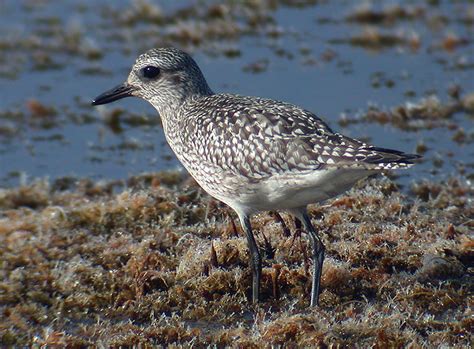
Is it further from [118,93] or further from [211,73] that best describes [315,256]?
[211,73]

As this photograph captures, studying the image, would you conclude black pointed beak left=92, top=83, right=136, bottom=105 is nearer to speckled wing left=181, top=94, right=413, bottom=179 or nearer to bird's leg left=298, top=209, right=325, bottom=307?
speckled wing left=181, top=94, right=413, bottom=179

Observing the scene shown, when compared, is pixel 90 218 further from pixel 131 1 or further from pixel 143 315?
pixel 131 1

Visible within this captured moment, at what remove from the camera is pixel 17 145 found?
1298cm

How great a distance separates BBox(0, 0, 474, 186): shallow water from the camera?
12.3 meters

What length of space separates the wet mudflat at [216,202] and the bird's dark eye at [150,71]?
1231mm

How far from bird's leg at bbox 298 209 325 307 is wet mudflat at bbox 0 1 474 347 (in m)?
0.16

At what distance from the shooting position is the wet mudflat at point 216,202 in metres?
7.81

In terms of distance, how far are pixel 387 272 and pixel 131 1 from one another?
33.8ft

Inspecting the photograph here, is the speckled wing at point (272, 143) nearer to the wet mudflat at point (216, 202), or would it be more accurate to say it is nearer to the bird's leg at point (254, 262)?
the bird's leg at point (254, 262)

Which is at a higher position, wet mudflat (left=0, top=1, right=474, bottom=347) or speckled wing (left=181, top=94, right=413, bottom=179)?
speckled wing (left=181, top=94, right=413, bottom=179)

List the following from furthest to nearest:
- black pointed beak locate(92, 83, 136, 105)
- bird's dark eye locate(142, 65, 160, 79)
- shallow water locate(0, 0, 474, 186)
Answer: shallow water locate(0, 0, 474, 186), black pointed beak locate(92, 83, 136, 105), bird's dark eye locate(142, 65, 160, 79)

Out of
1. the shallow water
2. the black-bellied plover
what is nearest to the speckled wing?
the black-bellied plover

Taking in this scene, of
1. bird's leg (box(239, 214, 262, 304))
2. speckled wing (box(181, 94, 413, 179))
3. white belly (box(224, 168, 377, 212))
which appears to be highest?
speckled wing (box(181, 94, 413, 179))

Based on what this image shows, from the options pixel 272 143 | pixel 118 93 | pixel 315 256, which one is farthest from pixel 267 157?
pixel 118 93
